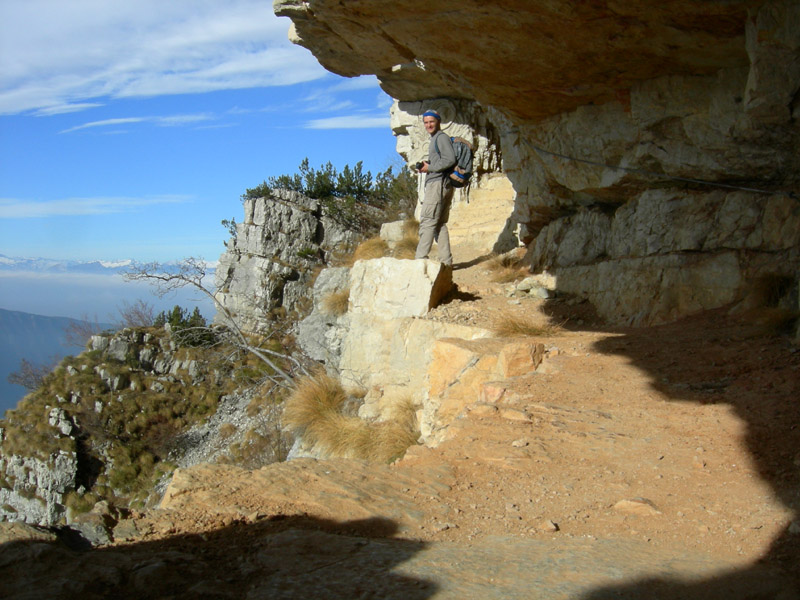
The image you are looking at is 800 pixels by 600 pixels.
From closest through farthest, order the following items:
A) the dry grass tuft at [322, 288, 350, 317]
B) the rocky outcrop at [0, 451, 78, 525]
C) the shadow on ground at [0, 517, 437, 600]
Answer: the shadow on ground at [0, 517, 437, 600]
the dry grass tuft at [322, 288, 350, 317]
the rocky outcrop at [0, 451, 78, 525]

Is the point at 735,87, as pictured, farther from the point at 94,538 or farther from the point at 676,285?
the point at 94,538

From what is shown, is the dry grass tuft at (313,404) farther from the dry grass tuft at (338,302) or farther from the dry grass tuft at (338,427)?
the dry grass tuft at (338,302)

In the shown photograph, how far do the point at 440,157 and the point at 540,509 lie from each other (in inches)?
274

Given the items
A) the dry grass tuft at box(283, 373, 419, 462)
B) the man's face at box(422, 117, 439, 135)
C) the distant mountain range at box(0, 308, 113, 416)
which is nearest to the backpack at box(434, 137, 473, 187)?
the man's face at box(422, 117, 439, 135)

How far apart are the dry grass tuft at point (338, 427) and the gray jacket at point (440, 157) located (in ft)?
11.9

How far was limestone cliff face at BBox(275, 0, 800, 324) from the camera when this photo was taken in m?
5.92

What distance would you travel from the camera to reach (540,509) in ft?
11.6

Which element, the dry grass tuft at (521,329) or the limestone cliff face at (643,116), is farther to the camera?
the dry grass tuft at (521,329)

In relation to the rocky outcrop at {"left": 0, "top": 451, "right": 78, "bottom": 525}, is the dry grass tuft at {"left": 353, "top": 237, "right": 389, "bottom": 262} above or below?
above

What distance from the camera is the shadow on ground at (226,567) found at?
214 cm

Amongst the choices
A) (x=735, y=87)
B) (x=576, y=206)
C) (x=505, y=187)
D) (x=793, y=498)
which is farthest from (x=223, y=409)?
(x=793, y=498)

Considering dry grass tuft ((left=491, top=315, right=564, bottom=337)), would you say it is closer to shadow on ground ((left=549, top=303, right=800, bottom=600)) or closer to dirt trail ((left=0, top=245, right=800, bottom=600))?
shadow on ground ((left=549, top=303, right=800, bottom=600))

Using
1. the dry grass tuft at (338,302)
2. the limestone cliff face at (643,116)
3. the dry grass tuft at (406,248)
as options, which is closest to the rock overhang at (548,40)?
the limestone cliff face at (643,116)

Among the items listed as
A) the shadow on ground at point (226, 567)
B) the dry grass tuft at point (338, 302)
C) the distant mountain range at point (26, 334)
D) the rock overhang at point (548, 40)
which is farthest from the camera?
the distant mountain range at point (26, 334)
